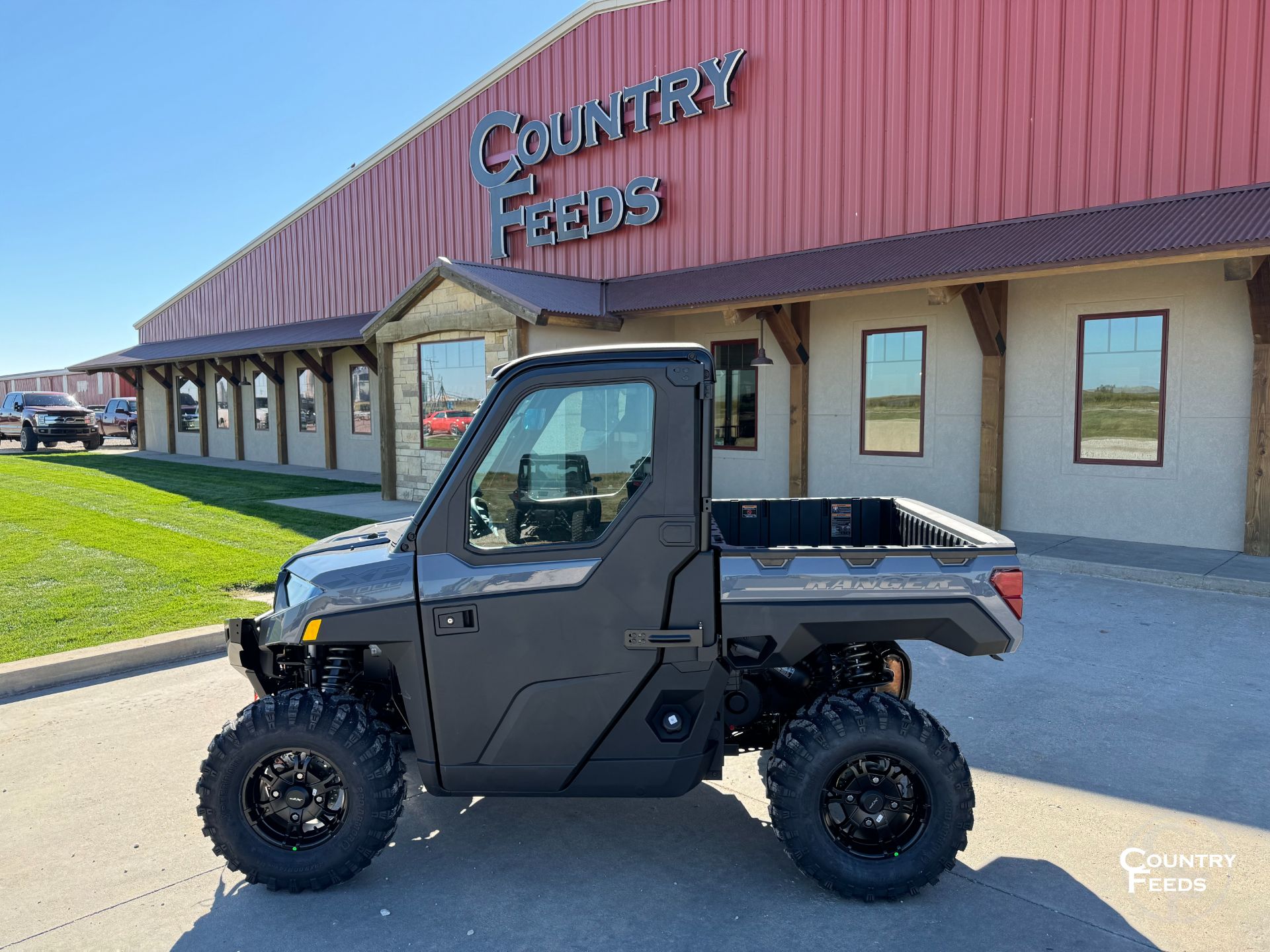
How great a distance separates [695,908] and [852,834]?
69 centimetres

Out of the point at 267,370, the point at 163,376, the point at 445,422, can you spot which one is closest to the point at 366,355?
the point at 267,370

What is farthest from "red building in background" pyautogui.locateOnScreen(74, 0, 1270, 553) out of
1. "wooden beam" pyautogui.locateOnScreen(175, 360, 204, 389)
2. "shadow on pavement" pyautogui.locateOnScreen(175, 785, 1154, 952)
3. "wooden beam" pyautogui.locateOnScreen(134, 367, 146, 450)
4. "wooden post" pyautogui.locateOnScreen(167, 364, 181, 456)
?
"wooden beam" pyautogui.locateOnScreen(134, 367, 146, 450)

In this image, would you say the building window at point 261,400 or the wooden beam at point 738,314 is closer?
the wooden beam at point 738,314

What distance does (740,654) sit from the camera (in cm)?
347

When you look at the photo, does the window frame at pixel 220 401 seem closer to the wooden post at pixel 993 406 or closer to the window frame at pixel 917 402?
the window frame at pixel 917 402

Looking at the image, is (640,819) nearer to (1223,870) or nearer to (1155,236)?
(1223,870)

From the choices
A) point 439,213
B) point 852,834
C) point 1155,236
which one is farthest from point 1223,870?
point 439,213

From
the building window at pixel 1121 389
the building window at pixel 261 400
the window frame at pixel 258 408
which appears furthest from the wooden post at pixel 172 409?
the building window at pixel 1121 389

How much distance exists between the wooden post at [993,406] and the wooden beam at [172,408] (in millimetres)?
26598

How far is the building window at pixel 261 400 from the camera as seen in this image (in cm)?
2511

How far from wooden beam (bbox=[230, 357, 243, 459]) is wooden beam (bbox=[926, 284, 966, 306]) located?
842 inches

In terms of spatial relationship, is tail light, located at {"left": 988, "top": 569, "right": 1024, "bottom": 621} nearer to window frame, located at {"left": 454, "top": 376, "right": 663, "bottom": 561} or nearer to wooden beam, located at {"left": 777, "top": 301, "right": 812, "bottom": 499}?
window frame, located at {"left": 454, "top": 376, "right": 663, "bottom": 561}

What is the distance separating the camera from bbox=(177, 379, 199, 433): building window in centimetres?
2870

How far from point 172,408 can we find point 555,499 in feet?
99.0
